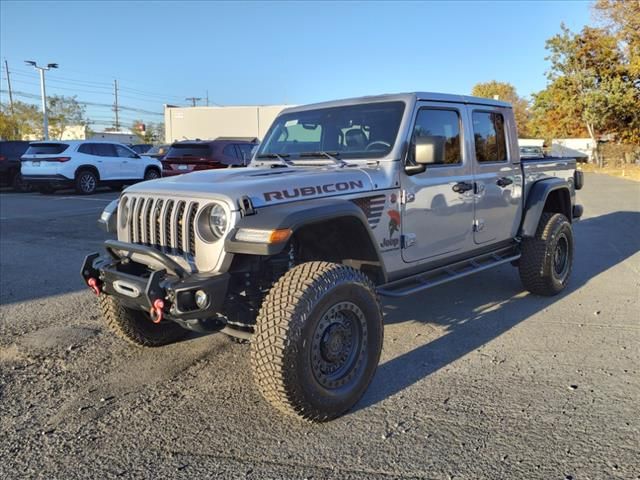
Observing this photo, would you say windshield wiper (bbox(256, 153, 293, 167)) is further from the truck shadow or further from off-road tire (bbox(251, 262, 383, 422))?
the truck shadow

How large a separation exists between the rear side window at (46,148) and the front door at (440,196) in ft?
48.7

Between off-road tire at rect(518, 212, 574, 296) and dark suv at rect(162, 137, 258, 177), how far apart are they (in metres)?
9.87

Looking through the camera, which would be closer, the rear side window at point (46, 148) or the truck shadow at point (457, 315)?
the truck shadow at point (457, 315)

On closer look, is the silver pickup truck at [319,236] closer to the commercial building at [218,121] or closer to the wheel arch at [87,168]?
the wheel arch at [87,168]

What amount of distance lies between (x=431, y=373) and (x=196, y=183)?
6.91 ft

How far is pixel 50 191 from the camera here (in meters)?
17.7

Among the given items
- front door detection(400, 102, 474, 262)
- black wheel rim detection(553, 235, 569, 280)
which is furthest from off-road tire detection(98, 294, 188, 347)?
black wheel rim detection(553, 235, 569, 280)

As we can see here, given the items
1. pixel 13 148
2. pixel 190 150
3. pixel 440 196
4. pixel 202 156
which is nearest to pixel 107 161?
pixel 13 148

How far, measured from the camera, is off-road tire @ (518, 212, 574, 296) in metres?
5.61

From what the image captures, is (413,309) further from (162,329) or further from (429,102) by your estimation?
(162,329)

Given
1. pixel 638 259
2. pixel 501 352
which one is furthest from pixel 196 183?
pixel 638 259

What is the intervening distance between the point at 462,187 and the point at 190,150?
37.7 ft

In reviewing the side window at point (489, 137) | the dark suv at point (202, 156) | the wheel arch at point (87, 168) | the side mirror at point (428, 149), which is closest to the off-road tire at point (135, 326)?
the side mirror at point (428, 149)

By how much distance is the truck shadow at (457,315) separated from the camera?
395 centimetres
